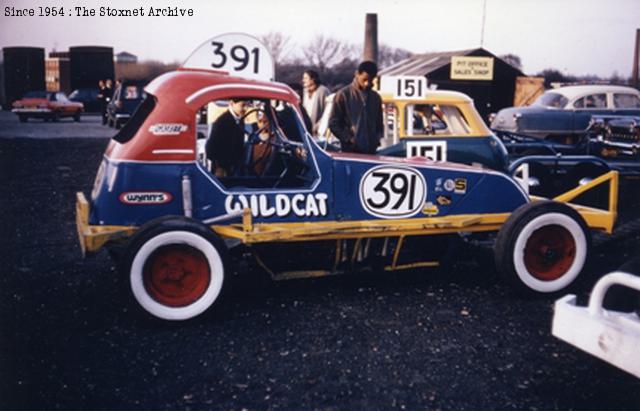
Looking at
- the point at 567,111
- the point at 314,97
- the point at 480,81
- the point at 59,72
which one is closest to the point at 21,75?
the point at 59,72

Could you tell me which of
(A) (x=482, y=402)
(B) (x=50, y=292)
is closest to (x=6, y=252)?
A: (B) (x=50, y=292)

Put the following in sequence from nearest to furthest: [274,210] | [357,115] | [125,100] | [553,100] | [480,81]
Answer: [274,210] < [357,115] < [553,100] < [125,100] < [480,81]

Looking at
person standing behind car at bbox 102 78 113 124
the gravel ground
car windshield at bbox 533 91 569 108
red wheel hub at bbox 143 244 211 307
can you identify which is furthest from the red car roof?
person standing behind car at bbox 102 78 113 124

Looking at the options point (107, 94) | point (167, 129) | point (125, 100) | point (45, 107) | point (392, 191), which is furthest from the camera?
point (107, 94)

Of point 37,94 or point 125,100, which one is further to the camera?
point 37,94

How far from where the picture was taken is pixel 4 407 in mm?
3092

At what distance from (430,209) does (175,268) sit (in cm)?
205

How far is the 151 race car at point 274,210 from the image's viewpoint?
13.6ft

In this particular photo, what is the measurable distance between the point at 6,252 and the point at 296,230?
340 centimetres

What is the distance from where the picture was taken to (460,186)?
4863mm

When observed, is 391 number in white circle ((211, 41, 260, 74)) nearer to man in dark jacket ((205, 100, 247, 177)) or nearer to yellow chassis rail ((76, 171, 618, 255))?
man in dark jacket ((205, 100, 247, 177))

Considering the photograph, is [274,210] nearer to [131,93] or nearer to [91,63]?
[131,93]

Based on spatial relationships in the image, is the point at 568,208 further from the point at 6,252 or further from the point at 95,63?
the point at 95,63

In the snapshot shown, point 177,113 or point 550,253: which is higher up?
point 177,113
